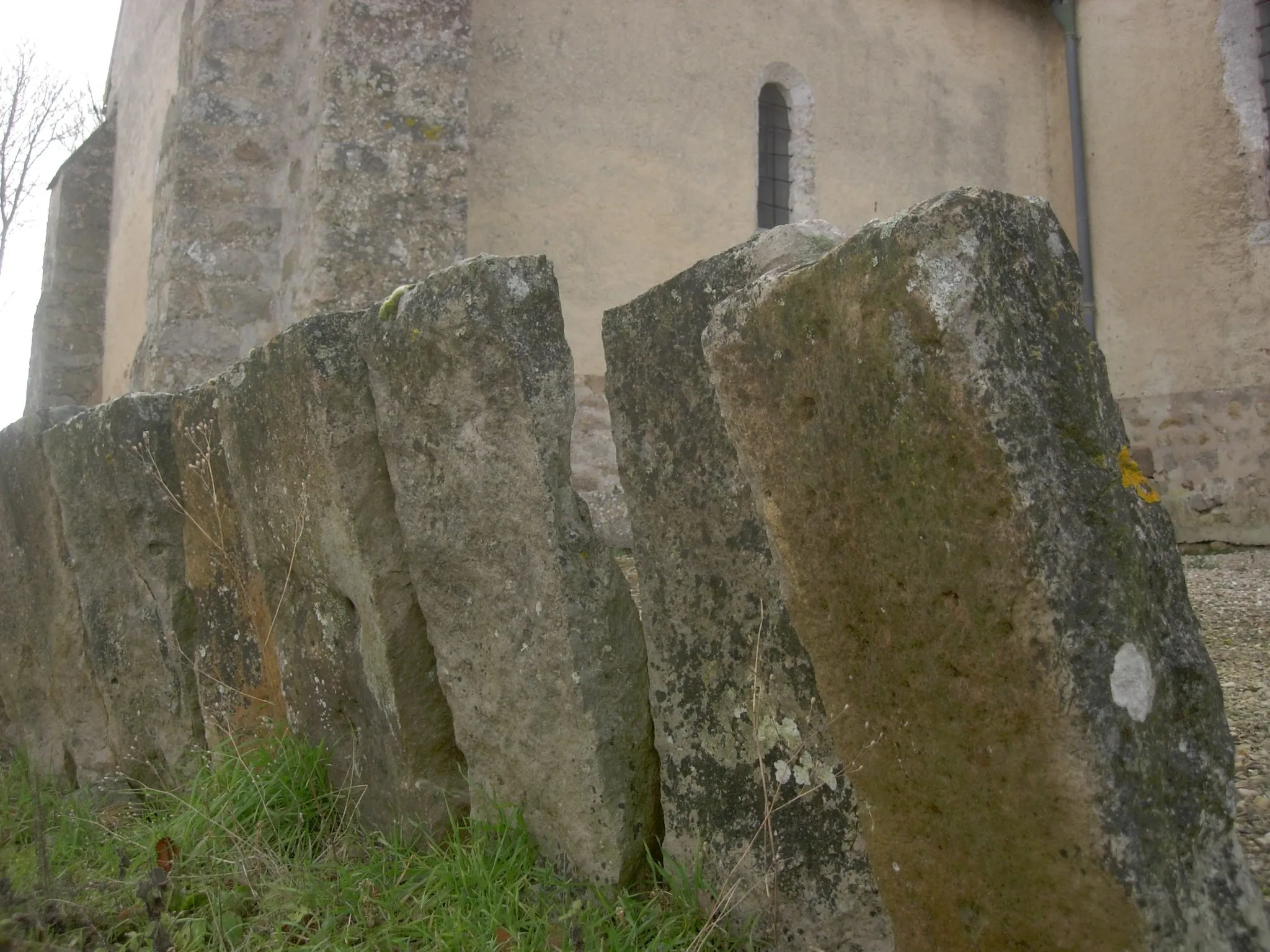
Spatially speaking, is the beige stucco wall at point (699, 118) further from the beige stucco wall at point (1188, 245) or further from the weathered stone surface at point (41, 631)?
the weathered stone surface at point (41, 631)

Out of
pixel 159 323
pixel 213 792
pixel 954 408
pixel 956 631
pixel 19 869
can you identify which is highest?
pixel 159 323

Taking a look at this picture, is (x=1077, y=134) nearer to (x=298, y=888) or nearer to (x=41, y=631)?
(x=41, y=631)

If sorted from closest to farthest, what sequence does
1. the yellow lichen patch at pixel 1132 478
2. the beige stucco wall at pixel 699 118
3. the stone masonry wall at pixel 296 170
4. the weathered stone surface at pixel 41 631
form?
the yellow lichen patch at pixel 1132 478, the weathered stone surface at pixel 41 631, the stone masonry wall at pixel 296 170, the beige stucco wall at pixel 699 118

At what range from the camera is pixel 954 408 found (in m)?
1.52

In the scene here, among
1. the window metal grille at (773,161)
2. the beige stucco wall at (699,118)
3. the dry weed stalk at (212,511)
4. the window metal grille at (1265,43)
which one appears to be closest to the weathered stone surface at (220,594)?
the dry weed stalk at (212,511)

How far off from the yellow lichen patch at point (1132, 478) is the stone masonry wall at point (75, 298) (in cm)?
946

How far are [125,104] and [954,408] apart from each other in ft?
31.7

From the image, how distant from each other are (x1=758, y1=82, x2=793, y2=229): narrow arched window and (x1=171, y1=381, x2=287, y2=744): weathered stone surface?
644 centimetres

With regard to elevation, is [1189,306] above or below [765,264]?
above

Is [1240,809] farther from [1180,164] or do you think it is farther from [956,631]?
[1180,164]

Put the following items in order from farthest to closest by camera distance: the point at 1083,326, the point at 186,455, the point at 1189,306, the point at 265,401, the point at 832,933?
the point at 1189,306, the point at 186,455, the point at 265,401, the point at 832,933, the point at 1083,326

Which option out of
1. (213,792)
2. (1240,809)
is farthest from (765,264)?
(213,792)

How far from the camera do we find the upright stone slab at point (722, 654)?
2.02 meters

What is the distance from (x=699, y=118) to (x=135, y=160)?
4494 mm
